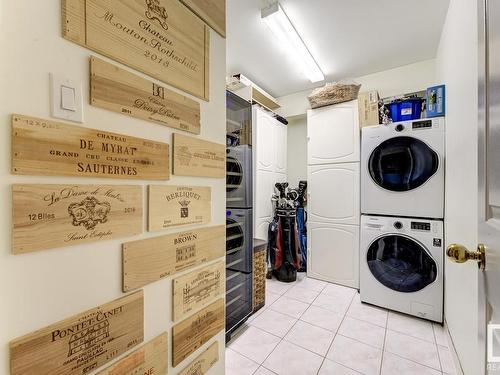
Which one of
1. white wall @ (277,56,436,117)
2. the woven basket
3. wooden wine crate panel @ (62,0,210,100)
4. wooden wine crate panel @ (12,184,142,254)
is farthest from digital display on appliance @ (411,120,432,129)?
wooden wine crate panel @ (12,184,142,254)

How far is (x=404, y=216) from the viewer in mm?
2223

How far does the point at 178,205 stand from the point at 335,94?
104 inches

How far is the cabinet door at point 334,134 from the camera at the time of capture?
2752 millimetres

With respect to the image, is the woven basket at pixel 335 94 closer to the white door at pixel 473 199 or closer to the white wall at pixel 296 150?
the white wall at pixel 296 150

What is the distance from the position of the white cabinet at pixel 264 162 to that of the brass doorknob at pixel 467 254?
2.25 m

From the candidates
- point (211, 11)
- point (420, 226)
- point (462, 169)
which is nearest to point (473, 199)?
point (462, 169)

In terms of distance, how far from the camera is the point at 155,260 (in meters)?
0.82

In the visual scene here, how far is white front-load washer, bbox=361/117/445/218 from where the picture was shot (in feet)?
6.86

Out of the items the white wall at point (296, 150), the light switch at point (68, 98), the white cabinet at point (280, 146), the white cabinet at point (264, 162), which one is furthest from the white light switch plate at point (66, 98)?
the white wall at point (296, 150)

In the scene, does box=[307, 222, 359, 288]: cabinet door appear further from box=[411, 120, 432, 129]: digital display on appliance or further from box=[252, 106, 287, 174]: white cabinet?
box=[411, 120, 432, 129]: digital display on appliance

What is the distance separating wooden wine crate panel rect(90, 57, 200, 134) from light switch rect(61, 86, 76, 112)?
0.15ft

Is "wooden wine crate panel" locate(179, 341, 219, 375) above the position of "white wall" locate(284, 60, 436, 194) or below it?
below

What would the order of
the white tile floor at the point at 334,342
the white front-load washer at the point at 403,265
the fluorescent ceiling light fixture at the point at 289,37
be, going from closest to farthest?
the white tile floor at the point at 334,342 < the fluorescent ceiling light fixture at the point at 289,37 < the white front-load washer at the point at 403,265

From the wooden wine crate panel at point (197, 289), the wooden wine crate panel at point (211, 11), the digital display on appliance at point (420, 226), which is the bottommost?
the wooden wine crate panel at point (197, 289)
